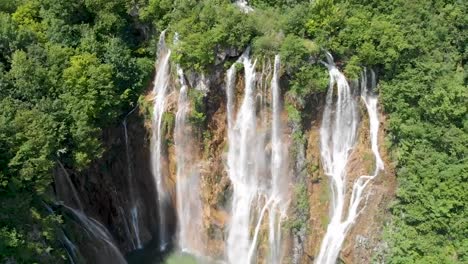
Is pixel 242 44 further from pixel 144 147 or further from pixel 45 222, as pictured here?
pixel 45 222

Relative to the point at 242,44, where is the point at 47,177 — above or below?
below

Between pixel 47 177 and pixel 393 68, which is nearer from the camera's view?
pixel 47 177

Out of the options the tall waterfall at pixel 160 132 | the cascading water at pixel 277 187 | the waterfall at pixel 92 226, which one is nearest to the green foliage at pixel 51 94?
the tall waterfall at pixel 160 132

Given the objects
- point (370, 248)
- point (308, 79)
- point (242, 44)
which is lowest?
point (370, 248)

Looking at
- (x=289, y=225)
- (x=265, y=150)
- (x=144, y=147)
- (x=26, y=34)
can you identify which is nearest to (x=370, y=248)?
(x=289, y=225)

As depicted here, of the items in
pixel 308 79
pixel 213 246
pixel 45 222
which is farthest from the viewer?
pixel 213 246

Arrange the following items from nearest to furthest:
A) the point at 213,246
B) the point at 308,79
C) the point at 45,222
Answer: the point at 45,222 → the point at 308,79 → the point at 213,246

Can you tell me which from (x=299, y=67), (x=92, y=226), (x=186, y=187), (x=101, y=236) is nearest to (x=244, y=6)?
(x=299, y=67)

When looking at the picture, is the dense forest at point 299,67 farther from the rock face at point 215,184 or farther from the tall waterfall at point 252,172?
the tall waterfall at point 252,172
